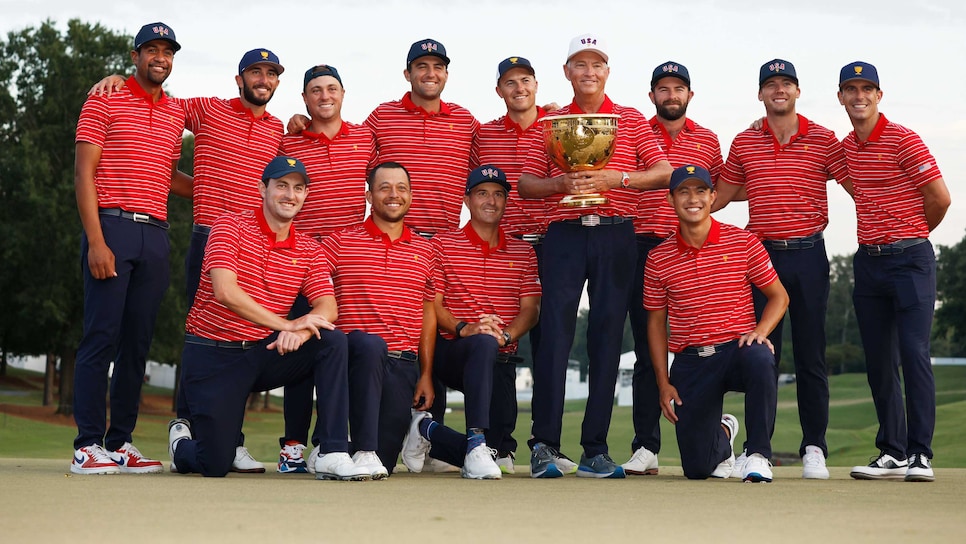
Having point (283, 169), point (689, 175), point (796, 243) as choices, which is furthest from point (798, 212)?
point (283, 169)

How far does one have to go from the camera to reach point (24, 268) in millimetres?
33594

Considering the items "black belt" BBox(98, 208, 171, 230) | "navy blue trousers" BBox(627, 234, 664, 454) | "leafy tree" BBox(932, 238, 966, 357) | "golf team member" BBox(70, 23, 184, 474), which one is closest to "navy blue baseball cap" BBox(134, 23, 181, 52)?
"golf team member" BBox(70, 23, 184, 474)

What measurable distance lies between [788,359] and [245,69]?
7380cm

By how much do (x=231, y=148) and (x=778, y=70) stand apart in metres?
3.99

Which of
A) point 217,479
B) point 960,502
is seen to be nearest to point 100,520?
point 217,479

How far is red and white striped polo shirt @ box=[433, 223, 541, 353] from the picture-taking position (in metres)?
8.42

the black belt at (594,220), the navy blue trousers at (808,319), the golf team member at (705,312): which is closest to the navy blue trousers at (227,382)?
the black belt at (594,220)

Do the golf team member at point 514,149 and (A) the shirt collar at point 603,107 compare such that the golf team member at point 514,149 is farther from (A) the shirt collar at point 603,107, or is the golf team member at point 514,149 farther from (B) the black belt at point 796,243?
(B) the black belt at point 796,243

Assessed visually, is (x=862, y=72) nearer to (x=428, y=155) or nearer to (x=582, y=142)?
Result: (x=582, y=142)

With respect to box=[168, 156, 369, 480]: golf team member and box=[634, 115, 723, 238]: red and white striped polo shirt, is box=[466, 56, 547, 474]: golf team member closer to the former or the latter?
box=[634, 115, 723, 238]: red and white striped polo shirt

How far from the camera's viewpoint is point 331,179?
27.3ft

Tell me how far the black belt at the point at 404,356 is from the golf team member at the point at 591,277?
876 millimetres

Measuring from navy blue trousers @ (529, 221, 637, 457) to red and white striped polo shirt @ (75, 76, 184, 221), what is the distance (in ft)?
8.99

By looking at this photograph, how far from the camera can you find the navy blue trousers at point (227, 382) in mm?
7324
